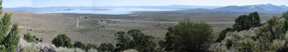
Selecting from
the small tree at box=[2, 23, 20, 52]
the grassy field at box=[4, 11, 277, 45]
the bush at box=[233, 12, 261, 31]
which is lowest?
the grassy field at box=[4, 11, 277, 45]

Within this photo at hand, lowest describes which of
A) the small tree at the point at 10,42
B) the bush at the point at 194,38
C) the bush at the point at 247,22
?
the bush at the point at 247,22

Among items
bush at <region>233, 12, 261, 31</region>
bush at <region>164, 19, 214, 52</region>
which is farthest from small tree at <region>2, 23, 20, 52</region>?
bush at <region>233, 12, 261, 31</region>

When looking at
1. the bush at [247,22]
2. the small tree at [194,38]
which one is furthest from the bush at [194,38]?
the bush at [247,22]

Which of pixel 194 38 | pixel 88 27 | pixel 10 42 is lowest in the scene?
pixel 88 27

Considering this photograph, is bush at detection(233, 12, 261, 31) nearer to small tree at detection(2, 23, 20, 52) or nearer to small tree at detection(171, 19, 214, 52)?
small tree at detection(171, 19, 214, 52)

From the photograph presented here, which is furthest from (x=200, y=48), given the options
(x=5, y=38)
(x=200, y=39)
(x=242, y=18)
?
(x=242, y=18)

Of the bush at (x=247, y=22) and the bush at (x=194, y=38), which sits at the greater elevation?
the bush at (x=194, y=38)

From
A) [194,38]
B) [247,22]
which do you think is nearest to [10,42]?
[194,38]

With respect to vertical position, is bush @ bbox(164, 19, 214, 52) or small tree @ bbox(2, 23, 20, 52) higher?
small tree @ bbox(2, 23, 20, 52)

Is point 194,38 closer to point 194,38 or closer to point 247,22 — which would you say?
point 194,38

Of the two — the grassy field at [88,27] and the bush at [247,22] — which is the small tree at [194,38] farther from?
the bush at [247,22]

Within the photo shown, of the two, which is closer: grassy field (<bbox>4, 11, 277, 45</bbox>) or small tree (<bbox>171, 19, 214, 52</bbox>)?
small tree (<bbox>171, 19, 214, 52</bbox>)

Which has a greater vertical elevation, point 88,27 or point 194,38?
point 194,38

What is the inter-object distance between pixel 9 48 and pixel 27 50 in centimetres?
65
